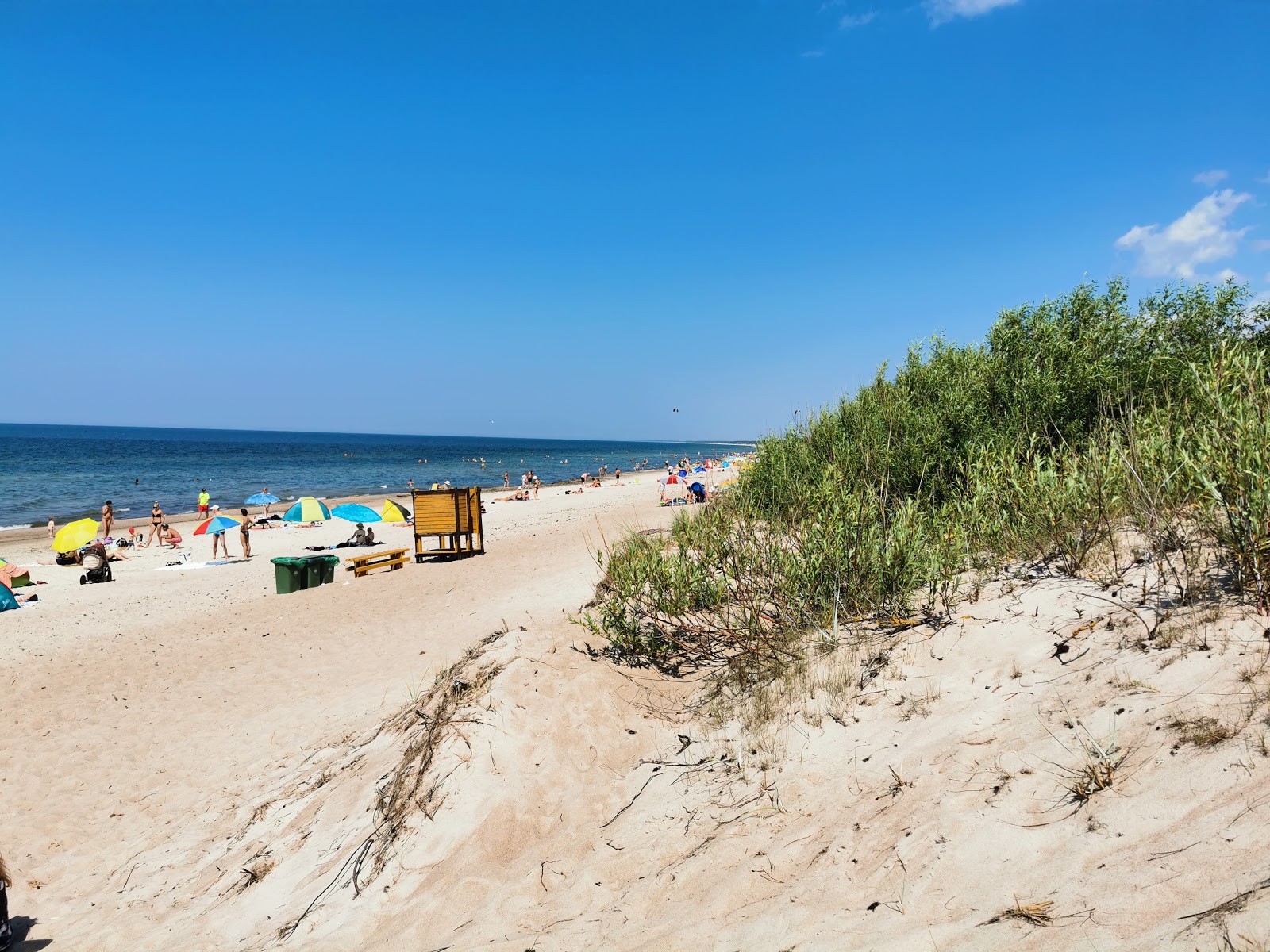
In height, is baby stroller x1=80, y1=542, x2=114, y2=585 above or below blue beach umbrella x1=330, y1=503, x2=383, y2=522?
below

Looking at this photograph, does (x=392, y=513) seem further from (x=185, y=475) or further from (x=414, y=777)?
(x=185, y=475)

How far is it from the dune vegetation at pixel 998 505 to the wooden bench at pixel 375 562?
9146 millimetres

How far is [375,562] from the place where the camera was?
51.2 feet

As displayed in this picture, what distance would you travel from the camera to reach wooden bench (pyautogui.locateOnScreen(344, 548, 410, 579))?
50.0ft

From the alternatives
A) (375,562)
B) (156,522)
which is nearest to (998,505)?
(375,562)

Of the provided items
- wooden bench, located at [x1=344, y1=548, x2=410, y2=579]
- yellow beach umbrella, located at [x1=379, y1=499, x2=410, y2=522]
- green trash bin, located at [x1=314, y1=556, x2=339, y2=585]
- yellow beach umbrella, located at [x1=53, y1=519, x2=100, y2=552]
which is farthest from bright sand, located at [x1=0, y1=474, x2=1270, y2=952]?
yellow beach umbrella, located at [x1=379, y1=499, x2=410, y2=522]

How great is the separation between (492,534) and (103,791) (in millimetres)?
16117

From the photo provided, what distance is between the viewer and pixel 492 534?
2294 centimetres

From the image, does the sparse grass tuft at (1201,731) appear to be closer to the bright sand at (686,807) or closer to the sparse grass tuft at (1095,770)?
the bright sand at (686,807)

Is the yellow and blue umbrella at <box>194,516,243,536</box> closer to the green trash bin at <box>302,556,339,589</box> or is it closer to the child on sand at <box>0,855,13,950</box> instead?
the green trash bin at <box>302,556,339,589</box>

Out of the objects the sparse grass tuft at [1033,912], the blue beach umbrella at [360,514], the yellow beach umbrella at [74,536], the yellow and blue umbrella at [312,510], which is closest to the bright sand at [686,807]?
the sparse grass tuft at [1033,912]

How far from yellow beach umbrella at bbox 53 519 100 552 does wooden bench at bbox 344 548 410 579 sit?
790 cm

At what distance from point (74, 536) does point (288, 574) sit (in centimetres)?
848

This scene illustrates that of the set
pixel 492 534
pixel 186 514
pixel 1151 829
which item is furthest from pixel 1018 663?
pixel 186 514
